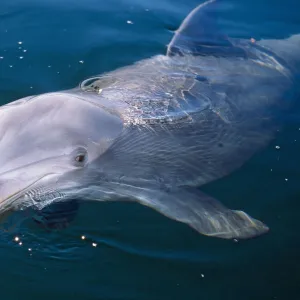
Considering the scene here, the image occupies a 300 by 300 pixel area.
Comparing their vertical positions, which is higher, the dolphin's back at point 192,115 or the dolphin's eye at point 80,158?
the dolphin's eye at point 80,158

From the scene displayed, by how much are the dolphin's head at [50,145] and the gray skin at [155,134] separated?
11mm

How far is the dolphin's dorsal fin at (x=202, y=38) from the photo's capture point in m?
8.28

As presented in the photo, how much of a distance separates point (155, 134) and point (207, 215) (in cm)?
121

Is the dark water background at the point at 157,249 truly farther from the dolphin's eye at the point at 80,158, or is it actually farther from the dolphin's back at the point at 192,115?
the dolphin's eye at the point at 80,158

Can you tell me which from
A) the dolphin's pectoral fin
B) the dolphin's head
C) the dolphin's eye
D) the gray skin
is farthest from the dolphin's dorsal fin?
the dolphin's eye

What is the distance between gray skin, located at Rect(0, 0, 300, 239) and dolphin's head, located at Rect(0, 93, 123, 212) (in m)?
0.01

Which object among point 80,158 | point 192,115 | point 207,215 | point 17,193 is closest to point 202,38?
point 192,115

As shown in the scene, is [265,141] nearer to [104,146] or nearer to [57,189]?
[104,146]

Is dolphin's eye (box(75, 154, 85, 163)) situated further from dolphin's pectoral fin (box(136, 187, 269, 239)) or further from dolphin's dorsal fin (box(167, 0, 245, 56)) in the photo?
dolphin's dorsal fin (box(167, 0, 245, 56))

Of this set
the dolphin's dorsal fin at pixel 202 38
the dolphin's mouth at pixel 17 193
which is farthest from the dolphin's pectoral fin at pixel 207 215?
the dolphin's dorsal fin at pixel 202 38

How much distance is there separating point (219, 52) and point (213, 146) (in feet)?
8.21

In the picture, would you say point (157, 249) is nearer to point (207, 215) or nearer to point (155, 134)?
point (207, 215)

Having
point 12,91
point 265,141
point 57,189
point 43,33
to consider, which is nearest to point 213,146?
point 265,141

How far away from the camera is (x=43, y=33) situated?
8898 mm
